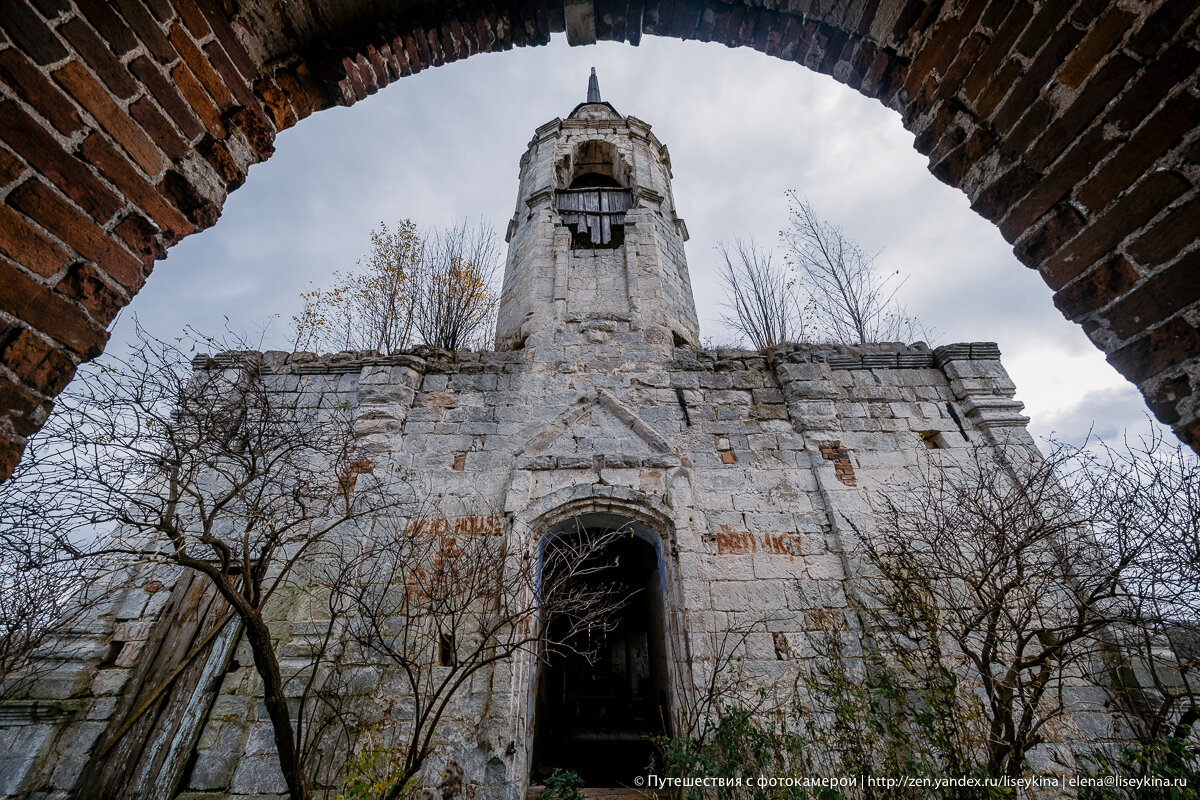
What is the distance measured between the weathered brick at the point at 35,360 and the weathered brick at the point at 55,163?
420 mm

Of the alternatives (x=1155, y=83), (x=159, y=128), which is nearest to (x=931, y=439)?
(x=1155, y=83)

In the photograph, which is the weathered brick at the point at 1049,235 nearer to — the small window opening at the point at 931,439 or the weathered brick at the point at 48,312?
the weathered brick at the point at 48,312

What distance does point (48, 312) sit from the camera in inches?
53.3

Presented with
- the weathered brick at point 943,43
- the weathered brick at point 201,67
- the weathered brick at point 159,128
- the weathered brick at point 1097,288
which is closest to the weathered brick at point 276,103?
the weathered brick at point 201,67

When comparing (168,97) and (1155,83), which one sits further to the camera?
(168,97)

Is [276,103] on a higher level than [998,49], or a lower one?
higher

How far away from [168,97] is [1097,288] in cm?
305

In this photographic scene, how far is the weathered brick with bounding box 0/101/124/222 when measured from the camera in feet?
4.21

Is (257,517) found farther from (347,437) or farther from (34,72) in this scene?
(34,72)

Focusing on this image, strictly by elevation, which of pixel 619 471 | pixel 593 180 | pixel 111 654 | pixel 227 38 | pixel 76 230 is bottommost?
pixel 111 654

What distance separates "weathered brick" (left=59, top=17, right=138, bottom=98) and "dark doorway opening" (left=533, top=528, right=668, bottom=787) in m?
4.57

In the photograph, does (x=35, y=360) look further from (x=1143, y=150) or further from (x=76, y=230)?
(x=1143, y=150)

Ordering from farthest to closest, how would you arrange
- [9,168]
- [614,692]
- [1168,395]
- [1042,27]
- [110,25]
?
[614,692], [1042,27], [110,25], [1168,395], [9,168]

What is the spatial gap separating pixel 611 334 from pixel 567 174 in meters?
4.48
